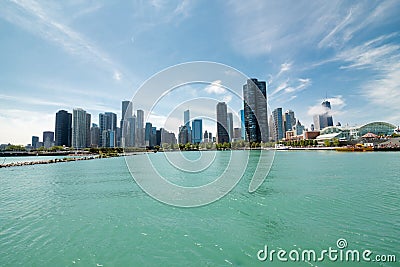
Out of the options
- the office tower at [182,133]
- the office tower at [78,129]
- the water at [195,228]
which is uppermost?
the office tower at [78,129]

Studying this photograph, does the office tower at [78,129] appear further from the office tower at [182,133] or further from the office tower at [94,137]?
the office tower at [182,133]

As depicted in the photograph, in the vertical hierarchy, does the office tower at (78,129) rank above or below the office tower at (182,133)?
above

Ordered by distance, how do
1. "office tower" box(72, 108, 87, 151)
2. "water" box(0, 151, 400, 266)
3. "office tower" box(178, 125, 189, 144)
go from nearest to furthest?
"water" box(0, 151, 400, 266) → "office tower" box(178, 125, 189, 144) → "office tower" box(72, 108, 87, 151)

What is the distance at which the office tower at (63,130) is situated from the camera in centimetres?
16762

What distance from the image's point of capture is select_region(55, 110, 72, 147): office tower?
550 ft

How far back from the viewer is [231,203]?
516 inches

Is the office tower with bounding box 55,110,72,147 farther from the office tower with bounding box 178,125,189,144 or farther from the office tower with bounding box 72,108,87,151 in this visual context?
the office tower with bounding box 178,125,189,144

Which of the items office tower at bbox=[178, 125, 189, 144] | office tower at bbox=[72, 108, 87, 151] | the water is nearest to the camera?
the water

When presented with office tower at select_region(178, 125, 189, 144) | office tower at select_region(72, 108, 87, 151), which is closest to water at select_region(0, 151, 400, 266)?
office tower at select_region(178, 125, 189, 144)

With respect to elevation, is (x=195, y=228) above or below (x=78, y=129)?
below

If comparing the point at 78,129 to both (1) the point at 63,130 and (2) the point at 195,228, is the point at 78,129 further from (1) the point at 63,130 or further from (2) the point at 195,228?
(2) the point at 195,228

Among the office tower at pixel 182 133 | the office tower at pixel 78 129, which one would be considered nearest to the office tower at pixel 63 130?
the office tower at pixel 78 129

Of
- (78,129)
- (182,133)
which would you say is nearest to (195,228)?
(182,133)

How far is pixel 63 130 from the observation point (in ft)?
550
